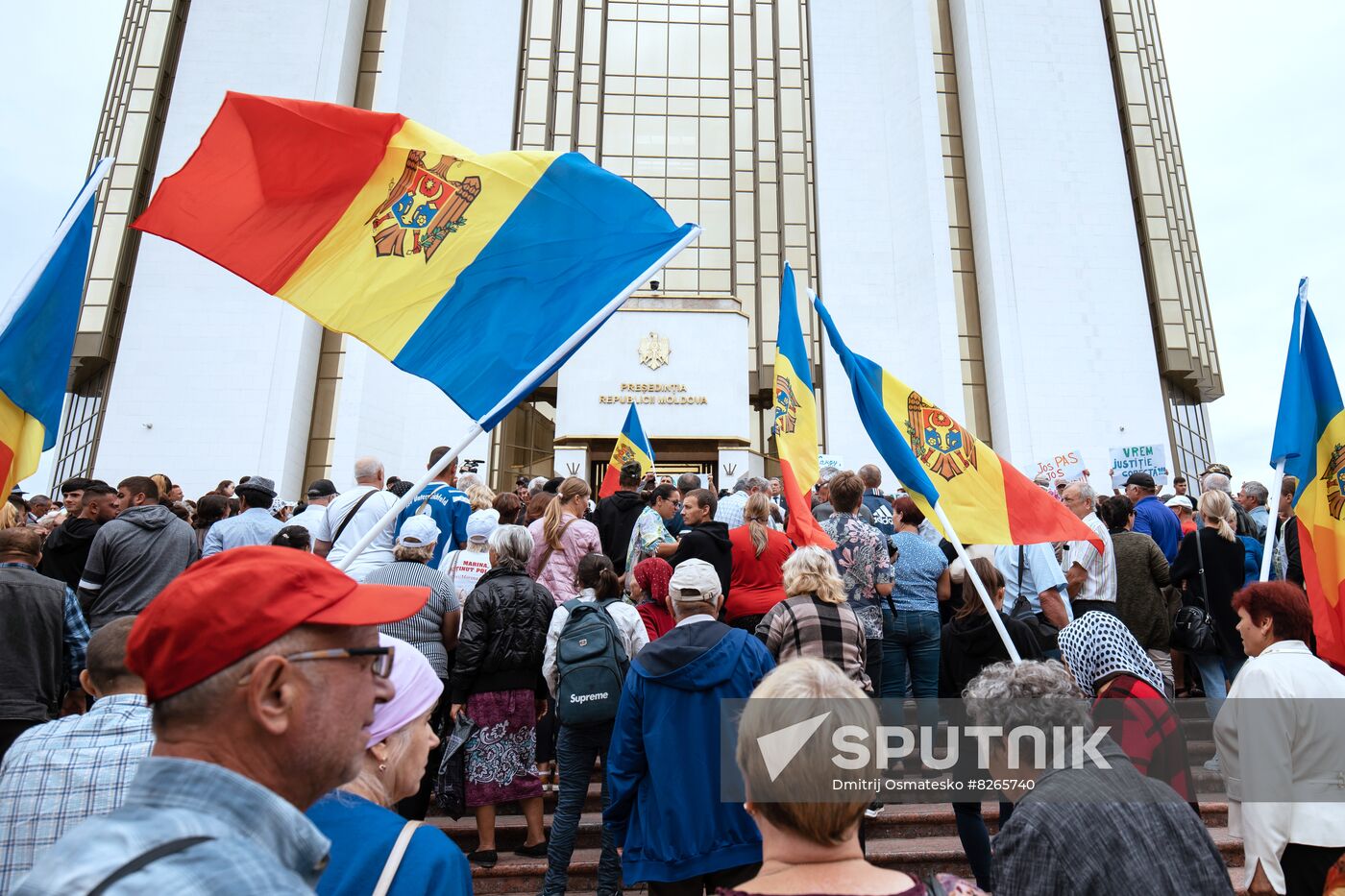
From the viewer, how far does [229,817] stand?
1136 mm

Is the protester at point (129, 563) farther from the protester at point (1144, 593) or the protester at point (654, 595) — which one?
the protester at point (1144, 593)

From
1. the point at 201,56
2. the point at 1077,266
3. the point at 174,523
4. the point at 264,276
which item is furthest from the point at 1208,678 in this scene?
the point at 201,56

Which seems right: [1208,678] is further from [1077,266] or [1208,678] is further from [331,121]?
[1077,266]

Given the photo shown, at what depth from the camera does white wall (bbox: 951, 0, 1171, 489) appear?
2186 cm

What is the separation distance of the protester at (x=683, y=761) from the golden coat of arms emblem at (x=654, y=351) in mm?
16900

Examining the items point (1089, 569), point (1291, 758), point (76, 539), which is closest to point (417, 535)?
point (76, 539)

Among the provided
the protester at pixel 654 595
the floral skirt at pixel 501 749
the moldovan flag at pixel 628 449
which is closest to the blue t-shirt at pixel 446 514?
the protester at pixel 654 595

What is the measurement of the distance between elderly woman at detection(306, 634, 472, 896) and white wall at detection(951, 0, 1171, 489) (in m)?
21.5

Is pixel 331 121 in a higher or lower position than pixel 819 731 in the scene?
higher

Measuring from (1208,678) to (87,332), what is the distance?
2403 cm

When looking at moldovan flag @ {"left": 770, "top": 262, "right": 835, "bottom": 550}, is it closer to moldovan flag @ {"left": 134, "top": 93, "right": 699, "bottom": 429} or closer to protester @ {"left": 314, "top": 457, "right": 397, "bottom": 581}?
moldovan flag @ {"left": 134, "top": 93, "right": 699, "bottom": 429}

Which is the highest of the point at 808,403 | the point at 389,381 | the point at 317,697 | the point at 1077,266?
the point at 1077,266

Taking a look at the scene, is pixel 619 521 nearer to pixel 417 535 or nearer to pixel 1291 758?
pixel 417 535

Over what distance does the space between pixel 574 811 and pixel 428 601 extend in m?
1.48
